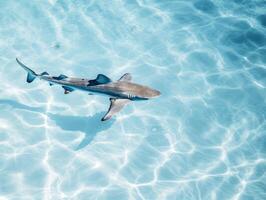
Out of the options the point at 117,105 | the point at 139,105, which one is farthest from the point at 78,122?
the point at 139,105

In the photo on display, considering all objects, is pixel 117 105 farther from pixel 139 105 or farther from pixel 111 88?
pixel 139 105

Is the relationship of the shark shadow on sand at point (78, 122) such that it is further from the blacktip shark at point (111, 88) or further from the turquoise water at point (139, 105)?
the blacktip shark at point (111, 88)

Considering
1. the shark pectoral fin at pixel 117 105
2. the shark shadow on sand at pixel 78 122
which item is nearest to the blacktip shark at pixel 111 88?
the shark pectoral fin at pixel 117 105

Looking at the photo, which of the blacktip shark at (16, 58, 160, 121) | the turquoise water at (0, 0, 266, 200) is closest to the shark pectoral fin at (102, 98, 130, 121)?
the blacktip shark at (16, 58, 160, 121)

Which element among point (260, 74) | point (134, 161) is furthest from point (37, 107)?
point (260, 74)

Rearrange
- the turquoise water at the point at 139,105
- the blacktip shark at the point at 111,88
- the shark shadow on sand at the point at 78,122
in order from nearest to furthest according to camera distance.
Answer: the blacktip shark at the point at 111,88 < the turquoise water at the point at 139,105 < the shark shadow on sand at the point at 78,122

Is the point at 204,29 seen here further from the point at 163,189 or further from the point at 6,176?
the point at 6,176
